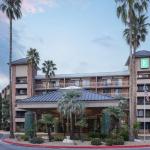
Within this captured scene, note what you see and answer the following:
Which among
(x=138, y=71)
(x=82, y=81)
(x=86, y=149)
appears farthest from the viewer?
(x=82, y=81)

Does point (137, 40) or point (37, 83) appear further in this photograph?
point (37, 83)

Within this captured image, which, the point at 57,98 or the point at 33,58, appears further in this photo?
the point at 33,58

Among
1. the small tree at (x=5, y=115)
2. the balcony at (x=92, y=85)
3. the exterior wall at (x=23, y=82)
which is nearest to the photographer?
the balcony at (x=92, y=85)

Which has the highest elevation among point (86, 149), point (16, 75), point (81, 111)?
point (16, 75)

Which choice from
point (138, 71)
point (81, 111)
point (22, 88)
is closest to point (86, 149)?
point (81, 111)

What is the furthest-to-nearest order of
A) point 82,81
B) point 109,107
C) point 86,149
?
point 82,81
point 109,107
point 86,149

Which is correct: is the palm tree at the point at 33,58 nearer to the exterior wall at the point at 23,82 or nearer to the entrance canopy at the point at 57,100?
the exterior wall at the point at 23,82

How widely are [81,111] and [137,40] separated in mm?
20869

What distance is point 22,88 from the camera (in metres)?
108

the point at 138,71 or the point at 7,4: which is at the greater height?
the point at 7,4

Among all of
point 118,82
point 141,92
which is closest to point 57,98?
point 141,92

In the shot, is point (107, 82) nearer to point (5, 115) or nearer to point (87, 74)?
point (87, 74)

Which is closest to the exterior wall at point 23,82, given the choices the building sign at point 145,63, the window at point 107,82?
the window at point 107,82

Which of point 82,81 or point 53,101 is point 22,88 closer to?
point 82,81
